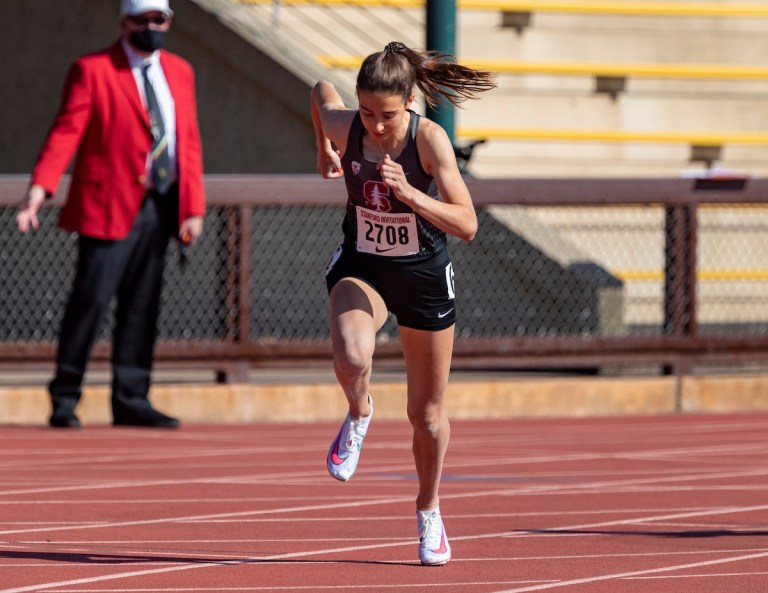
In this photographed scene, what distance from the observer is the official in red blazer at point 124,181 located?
32.8 ft

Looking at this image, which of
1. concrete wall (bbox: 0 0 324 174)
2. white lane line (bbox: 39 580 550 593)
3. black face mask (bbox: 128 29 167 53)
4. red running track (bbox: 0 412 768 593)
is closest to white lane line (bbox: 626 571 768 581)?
red running track (bbox: 0 412 768 593)

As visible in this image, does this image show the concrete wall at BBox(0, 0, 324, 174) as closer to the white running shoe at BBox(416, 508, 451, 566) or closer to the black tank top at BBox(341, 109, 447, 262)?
the black tank top at BBox(341, 109, 447, 262)

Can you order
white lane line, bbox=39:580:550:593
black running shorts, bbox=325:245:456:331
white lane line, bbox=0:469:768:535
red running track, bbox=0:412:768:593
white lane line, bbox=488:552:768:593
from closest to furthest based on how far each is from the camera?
white lane line, bbox=39:580:550:593 → white lane line, bbox=488:552:768:593 → red running track, bbox=0:412:768:593 → black running shorts, bbox=325:245:456:331 → white lane line, bbox=0:469:768:535

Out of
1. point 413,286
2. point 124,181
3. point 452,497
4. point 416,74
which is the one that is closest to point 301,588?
point 413,286

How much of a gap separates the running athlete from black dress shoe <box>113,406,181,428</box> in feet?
15.0

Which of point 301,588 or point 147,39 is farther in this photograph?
point 147,39

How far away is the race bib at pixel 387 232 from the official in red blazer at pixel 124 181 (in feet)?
14.3

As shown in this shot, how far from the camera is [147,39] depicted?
10.1 meters

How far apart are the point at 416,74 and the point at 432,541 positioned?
1537 millimetres

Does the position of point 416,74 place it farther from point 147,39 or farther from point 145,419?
point 145,419

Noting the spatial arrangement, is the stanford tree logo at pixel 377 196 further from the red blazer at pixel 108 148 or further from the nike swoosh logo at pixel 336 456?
the red blazer at pixel 108 148

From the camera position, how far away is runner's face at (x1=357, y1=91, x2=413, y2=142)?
18.2ft

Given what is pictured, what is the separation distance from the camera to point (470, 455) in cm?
937

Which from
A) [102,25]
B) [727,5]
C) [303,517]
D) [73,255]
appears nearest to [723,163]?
[727,5]
